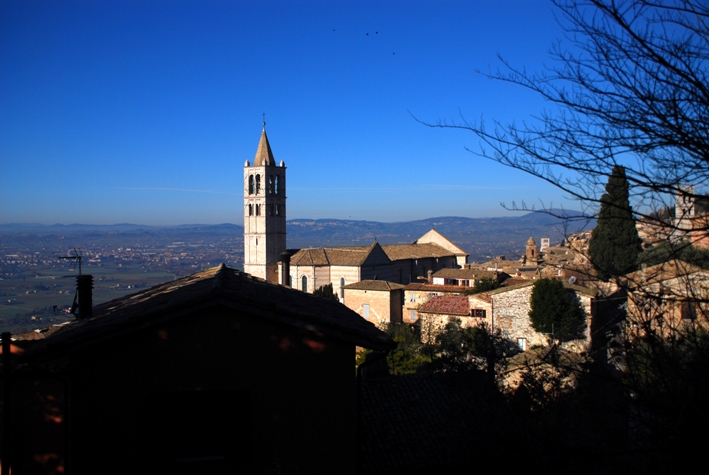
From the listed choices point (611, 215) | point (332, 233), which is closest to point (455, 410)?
point (611, 215)

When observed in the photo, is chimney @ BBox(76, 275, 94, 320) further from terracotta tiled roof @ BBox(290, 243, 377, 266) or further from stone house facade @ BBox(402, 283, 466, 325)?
terracotta tiled roof @ BBox(290, 243, 377, 266)

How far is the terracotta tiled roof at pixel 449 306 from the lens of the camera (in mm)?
28323

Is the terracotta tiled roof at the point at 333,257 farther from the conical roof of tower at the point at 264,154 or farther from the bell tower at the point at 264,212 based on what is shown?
the conical roof of tower at the point at 264,154

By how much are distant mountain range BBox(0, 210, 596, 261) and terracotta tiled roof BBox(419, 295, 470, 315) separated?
2901 millimetres

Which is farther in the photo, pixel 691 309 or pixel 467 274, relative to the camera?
pixel 467 274

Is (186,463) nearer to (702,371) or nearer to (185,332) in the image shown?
(185,332)

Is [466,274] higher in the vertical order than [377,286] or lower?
higher

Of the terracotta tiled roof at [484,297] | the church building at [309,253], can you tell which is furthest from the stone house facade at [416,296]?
the church building at [309,253]

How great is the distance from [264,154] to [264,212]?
22.0 ft

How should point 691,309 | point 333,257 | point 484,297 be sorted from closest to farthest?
point 691,309
point 484,297
point 333,257

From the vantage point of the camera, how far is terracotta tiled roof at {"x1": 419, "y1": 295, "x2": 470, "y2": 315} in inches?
1115

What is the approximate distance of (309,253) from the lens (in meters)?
52.3

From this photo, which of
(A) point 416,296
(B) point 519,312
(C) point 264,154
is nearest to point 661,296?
(B) point 519,312

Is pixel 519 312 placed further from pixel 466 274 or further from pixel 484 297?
pixel 466 274
